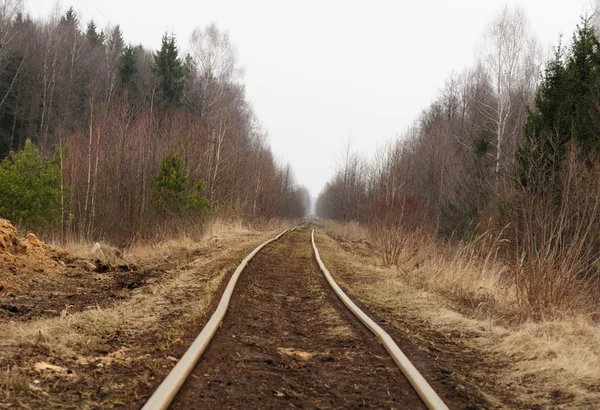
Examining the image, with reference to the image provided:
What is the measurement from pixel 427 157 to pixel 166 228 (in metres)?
22.2

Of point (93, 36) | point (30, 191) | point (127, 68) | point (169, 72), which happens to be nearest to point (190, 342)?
point (30, 191)

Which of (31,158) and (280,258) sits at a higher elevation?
(31,158)

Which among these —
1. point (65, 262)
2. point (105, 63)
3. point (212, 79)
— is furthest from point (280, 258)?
point (105, 63)

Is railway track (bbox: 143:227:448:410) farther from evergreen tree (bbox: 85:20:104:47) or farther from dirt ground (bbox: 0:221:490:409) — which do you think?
evergreen tree (bbox: 85:20:104:47)

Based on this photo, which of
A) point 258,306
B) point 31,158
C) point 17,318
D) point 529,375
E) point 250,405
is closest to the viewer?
point 250,405

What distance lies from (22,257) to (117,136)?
1110 centimetres

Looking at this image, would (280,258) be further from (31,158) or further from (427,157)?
(427,157)

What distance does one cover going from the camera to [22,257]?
9.27 meters

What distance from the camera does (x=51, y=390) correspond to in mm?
3783

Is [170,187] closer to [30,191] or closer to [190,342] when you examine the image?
[30,191]

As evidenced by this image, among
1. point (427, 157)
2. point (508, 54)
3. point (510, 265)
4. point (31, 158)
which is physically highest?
point (508, 54)

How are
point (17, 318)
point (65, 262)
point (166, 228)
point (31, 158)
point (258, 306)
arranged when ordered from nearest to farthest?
1. point (17, 318)
2. point (258, 306)
3. point (65, 262)
4. point (31, 158)
5. point (166, 228)

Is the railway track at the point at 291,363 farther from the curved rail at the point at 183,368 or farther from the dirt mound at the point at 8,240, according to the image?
the dirt mound at the point at 8,240

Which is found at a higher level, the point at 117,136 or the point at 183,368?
the point at 117,136
